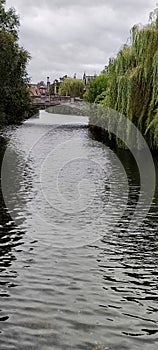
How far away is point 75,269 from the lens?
31.7 feet

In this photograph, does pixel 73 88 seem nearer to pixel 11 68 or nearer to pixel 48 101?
pixel 48 101

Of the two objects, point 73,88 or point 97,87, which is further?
point 73,88

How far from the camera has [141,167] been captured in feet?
77.9

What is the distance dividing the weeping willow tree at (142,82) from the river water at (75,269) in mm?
6147

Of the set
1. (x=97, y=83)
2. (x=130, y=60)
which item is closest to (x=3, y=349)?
(x=130, y=60)

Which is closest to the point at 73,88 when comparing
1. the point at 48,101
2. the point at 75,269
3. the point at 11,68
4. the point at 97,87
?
the point at 48,101

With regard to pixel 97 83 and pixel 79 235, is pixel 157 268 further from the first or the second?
pixel 97 83

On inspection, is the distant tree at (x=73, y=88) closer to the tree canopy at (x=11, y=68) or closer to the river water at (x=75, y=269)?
the tree canopy at (x=11, y=68)

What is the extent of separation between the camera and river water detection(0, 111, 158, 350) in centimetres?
722

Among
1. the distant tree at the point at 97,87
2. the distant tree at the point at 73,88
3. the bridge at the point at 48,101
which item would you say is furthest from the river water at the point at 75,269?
the distant tree at the point at 73,88

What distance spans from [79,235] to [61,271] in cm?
249

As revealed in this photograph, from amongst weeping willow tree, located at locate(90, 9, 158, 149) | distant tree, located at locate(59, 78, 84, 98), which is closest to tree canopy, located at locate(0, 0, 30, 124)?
weeping willow tree, located at locate(90, 9, 158, 149)

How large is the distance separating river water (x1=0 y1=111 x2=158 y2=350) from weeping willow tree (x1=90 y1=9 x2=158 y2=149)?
20.2ft

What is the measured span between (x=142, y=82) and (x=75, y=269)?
16275 mm
